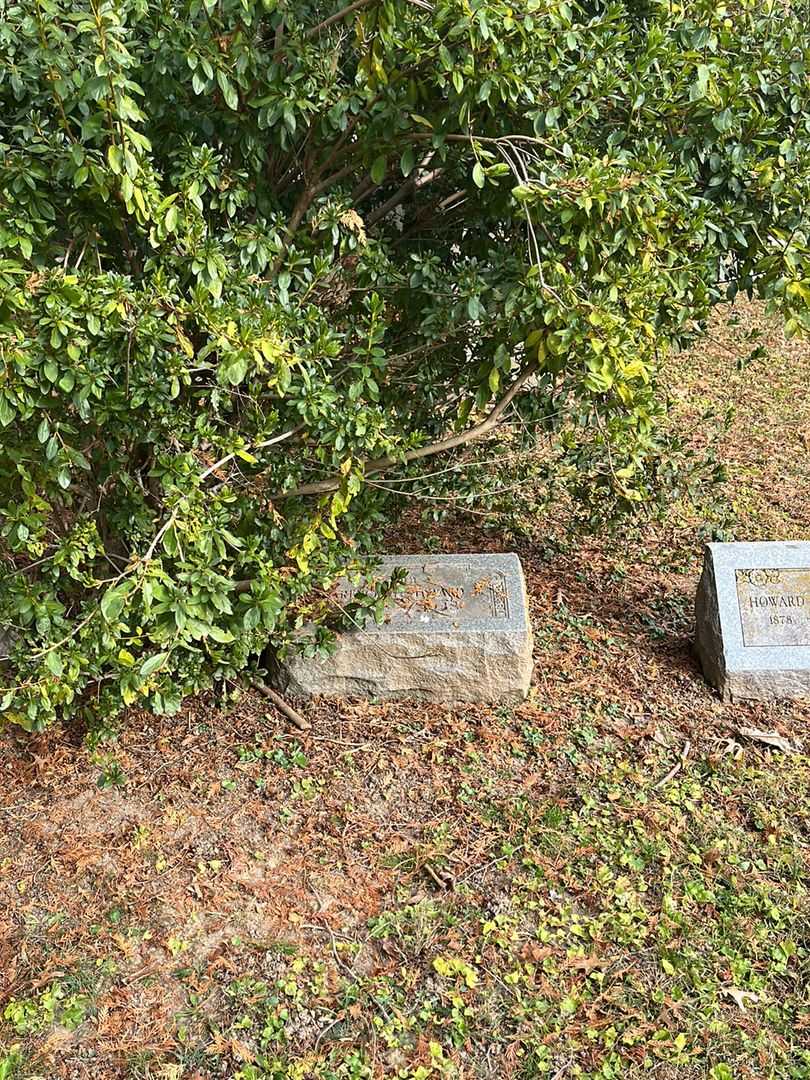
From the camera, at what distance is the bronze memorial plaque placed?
4168 millimetres

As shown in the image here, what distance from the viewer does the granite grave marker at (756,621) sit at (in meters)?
4.13

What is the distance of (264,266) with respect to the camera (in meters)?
3.24

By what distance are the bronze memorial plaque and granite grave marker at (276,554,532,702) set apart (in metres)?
0.94

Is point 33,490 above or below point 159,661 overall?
above

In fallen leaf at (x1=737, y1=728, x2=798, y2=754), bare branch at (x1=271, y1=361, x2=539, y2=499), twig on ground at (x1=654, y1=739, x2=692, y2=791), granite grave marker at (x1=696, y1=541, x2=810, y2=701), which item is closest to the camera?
bare branch at (x1=271, y1=361, x2=539, y2=499)

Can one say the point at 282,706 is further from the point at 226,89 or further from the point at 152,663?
the point at 226,89

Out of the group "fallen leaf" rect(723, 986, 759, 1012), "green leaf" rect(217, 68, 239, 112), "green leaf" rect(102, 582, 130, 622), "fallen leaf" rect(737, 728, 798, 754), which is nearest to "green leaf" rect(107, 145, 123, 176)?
"green leaf" rect(217, 68, 239, 112)

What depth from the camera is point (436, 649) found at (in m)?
4.01

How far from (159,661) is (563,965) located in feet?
5.11

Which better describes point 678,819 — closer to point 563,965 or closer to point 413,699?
point 563,965

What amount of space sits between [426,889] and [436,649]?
0.99m

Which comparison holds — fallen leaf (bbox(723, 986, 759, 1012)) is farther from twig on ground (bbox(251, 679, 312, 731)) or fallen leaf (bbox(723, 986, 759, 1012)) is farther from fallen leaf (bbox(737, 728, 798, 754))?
twig on ground (bbox(251, 679, 312, 731))

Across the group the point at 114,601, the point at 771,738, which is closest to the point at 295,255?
the point at 114,601

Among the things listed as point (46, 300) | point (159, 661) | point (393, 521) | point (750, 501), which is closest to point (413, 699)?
point (393, 521)
